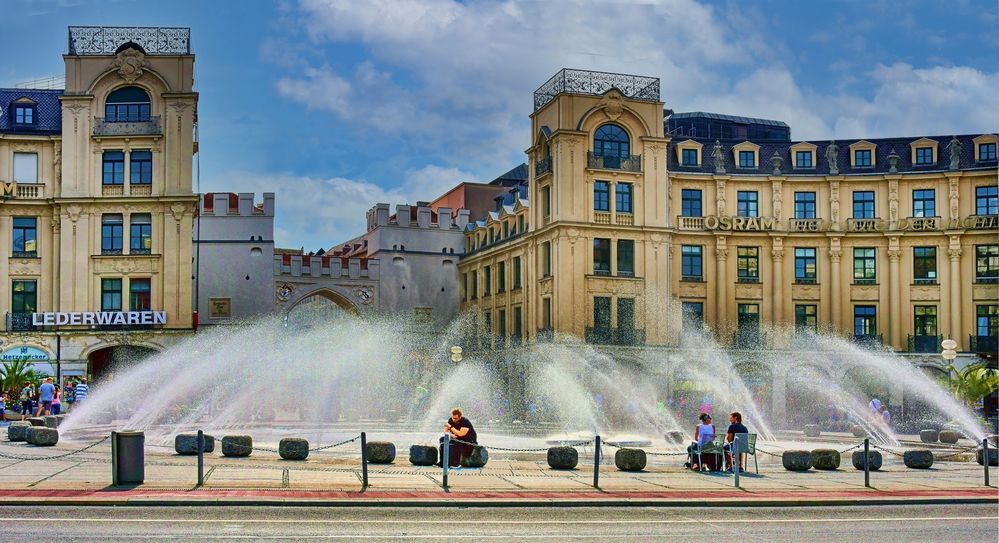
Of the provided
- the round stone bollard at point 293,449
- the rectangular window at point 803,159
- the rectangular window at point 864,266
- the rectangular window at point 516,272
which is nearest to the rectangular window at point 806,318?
the rectangular window at point 864,266

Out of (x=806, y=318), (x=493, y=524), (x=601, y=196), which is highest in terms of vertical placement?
(x=601, y=196)

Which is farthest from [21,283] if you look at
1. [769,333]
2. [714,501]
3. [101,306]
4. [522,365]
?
[714,501]

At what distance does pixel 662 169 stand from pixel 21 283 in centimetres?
3386

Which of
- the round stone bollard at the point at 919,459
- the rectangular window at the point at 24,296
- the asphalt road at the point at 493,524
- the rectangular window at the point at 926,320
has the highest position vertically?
the rectangular window at the point at 24,296

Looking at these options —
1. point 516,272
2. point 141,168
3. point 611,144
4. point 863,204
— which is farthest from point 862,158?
point 141,168

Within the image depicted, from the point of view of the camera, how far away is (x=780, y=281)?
6400 centimetres

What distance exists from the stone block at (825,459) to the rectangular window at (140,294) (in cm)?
3834

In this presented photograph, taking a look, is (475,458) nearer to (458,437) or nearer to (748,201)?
(458,437)

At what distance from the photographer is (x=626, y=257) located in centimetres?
6169

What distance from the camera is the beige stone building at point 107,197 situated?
2306 inches

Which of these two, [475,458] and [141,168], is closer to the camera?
[475,458]

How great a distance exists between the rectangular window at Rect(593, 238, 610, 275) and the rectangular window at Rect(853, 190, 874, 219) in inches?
564

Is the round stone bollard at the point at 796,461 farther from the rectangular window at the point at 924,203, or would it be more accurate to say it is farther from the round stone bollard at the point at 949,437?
the rectangular window at the point at 924,203

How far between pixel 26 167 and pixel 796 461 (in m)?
44.5
